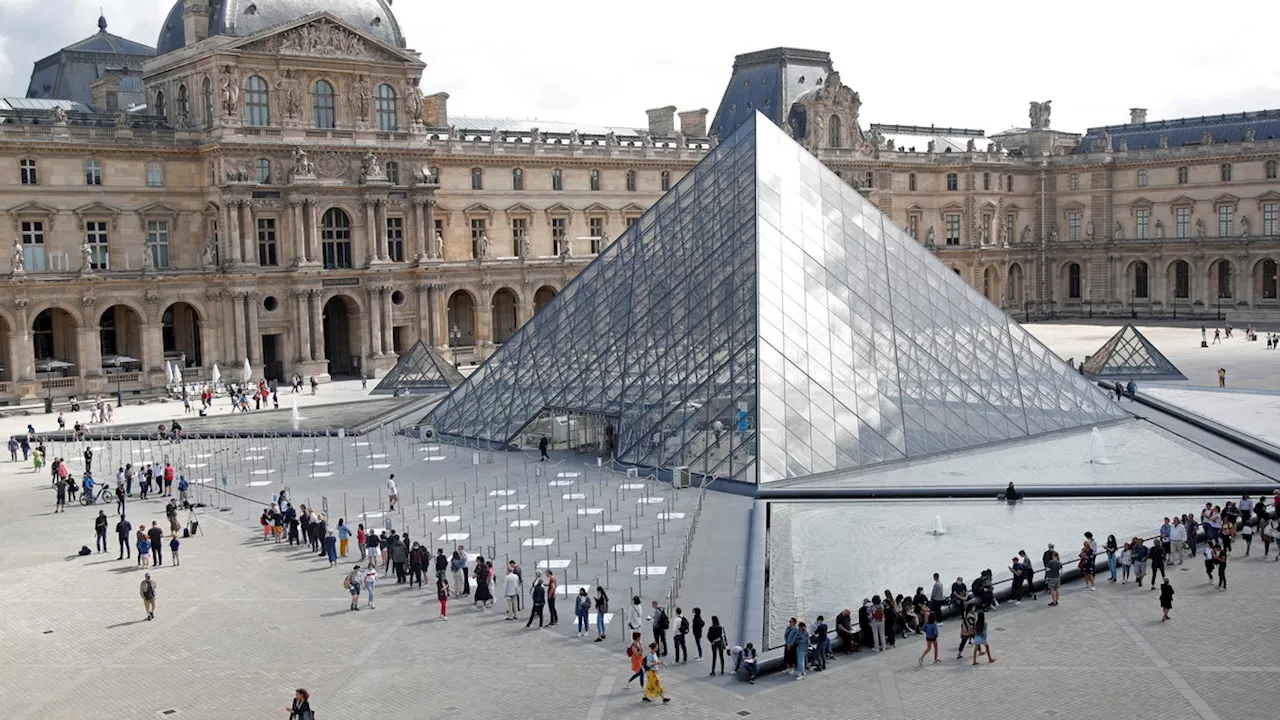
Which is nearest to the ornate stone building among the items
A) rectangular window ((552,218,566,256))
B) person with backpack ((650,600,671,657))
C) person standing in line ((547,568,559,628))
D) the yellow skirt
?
Result: rectangular window ((552,218,566,256))

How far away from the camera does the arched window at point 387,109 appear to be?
Answer: 56.8 m

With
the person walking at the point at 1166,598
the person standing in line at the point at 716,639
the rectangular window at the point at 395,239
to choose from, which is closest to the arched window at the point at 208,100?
the rectangular window at the point at 395,239

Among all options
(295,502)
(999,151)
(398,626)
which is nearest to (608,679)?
(398,626)

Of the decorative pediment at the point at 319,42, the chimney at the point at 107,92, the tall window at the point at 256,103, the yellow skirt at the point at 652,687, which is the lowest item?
the yellow skirt at the point at 652,687

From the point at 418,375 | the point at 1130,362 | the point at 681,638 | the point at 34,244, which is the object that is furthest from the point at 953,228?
the point at 681,638

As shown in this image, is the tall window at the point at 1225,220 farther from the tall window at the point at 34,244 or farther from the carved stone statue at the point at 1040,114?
the tall window at the point at 34,244

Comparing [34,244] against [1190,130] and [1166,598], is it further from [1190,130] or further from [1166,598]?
[1190,130]

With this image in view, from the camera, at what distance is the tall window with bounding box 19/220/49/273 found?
1969 inches

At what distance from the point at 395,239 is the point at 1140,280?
45804 millimetres

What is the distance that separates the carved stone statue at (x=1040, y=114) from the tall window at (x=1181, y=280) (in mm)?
11811

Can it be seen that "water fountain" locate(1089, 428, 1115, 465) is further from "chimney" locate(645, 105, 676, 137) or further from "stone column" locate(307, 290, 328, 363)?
"chimney" locate(645, 105, 676, 137)

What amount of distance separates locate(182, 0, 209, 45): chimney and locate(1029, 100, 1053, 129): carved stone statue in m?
51.5

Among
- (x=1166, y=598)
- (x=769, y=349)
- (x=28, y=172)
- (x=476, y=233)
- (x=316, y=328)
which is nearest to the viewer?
(x=1166, y=598)

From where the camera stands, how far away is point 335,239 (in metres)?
56.2
